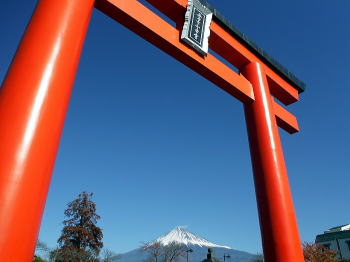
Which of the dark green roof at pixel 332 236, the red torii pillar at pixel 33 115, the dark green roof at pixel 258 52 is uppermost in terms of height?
the dark green roof at pixel 332 236

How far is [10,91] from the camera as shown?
1.71 meters

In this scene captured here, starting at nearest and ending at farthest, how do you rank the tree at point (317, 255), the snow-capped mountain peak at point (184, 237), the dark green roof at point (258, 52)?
the dark green roof at point (258, 52)
the tree at point (317, 255)
the snow-capped mountain peak at point (184, 237)

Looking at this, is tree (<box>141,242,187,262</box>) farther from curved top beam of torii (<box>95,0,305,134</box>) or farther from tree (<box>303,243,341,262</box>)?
curved top beam of torii (<box>95,0,305,134</box>)

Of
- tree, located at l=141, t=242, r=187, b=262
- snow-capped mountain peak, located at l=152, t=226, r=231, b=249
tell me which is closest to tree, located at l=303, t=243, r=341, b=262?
tree, located at l=141, t=242, r=187, b=262

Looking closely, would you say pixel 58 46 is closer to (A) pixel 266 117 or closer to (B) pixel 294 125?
(A) pixel 266 117

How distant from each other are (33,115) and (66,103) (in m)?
0.30

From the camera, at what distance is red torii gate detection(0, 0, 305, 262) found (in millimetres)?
1476

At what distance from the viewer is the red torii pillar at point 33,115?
4.64 feet

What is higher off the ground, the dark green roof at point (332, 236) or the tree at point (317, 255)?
the dark green roof at point (332, 236)

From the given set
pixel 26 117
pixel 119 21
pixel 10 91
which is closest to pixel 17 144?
pixel 26 117

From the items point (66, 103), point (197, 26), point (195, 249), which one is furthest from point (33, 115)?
point (195, 249)

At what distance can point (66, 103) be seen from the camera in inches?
76.6

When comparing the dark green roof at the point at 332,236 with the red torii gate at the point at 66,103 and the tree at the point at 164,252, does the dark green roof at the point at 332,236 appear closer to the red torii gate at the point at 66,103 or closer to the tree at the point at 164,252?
the tree at the point at 164,252

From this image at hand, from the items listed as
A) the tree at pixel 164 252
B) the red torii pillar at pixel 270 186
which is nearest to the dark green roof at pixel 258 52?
the red torii pillar at pixel 270 186
